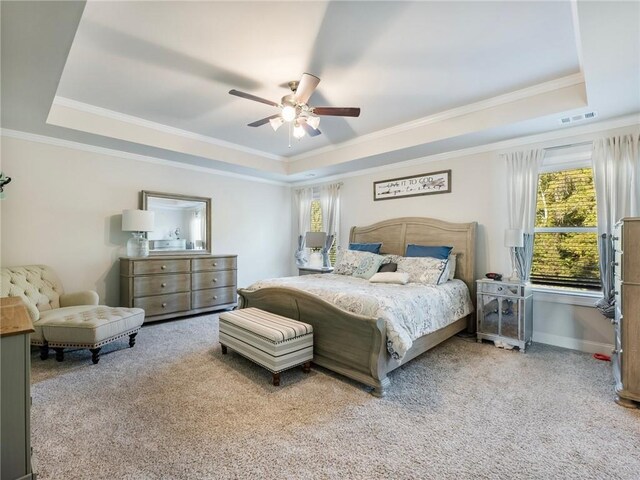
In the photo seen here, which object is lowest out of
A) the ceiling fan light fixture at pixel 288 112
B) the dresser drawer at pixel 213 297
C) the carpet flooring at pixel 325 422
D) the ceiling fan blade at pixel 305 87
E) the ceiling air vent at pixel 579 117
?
the carpet flooring at pixel 325 422

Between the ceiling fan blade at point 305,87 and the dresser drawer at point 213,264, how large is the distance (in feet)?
10.2

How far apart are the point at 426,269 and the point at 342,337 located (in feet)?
5.37

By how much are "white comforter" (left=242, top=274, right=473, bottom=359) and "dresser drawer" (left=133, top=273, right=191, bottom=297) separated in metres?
1.61

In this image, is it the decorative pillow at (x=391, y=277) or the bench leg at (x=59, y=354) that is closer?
the bench leg at (x=59, y=354)

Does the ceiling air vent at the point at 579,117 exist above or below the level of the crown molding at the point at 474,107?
below

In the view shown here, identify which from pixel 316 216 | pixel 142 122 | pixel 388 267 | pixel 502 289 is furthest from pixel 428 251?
pixel 142 122

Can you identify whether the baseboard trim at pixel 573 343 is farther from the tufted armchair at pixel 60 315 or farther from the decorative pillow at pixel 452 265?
the tufted armchair at pixel 60 315

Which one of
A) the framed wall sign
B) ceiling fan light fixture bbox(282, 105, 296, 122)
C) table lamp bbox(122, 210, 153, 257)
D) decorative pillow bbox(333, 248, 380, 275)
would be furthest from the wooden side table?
ceiling fan light fixture bbox(282, 105, 296, 122)

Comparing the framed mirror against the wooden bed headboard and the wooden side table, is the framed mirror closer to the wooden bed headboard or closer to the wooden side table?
the wooden side table

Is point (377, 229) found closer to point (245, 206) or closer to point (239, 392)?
point (245, 206)

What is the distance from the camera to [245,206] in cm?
604

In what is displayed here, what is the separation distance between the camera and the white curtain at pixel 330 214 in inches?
231

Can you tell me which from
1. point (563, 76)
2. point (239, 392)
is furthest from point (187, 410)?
point (563, 76)

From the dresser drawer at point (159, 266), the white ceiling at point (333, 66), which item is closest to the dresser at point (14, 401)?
the white ceiling at point (333, 66)
